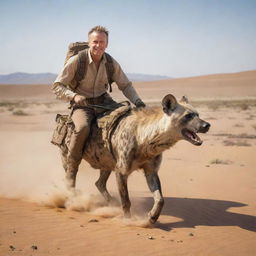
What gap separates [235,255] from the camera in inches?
187

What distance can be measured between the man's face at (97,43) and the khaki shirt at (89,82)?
0.46 ft

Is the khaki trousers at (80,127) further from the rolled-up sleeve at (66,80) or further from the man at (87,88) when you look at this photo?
the rolled-up sleeve at (66,80)

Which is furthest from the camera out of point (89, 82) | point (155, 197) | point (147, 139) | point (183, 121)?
point (89, 82)

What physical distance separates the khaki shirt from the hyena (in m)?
0.64

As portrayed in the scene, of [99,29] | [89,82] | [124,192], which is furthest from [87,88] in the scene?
[124,192]

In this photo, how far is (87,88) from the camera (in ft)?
21.1

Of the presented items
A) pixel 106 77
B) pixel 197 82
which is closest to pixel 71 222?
pixel 106 77

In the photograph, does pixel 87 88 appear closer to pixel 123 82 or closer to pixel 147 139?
pixel 123 82

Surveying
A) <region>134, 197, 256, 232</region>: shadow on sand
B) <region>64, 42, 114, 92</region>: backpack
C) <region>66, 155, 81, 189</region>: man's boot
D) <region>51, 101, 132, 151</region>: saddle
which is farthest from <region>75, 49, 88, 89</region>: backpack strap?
<region>134, 197, 256, 232</region>: shadow on sand

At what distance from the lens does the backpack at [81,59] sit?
614 centimetres

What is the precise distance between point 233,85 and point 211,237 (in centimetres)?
8765

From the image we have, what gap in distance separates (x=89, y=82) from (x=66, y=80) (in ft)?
1.24

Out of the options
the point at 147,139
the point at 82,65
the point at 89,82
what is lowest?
the point at 147,139

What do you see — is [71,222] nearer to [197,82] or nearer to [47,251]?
[47,251]
